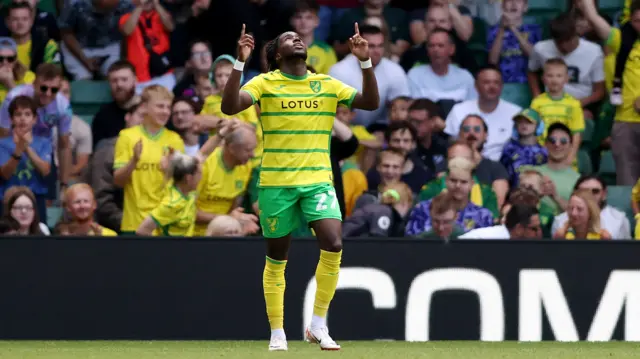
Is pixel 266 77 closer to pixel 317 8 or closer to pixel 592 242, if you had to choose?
pixel 592 242

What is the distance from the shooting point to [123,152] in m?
11.5

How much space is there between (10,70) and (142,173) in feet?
6.31

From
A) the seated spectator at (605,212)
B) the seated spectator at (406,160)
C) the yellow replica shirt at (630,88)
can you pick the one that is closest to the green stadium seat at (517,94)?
the yellow replica shirt at (630,88)

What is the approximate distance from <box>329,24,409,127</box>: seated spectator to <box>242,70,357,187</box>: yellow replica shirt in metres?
4.94

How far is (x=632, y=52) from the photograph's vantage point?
13102 mm

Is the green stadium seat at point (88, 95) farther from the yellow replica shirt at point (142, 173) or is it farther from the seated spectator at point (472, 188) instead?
the seated spectator at point (472, 188)

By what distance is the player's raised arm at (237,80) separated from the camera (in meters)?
7.39

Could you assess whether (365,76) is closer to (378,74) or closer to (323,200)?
(323,200)

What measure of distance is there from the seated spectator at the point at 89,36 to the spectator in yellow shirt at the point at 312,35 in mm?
1694

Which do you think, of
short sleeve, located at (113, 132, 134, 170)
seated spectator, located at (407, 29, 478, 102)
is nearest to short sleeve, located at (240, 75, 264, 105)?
short sleeve, located at (113, 132, 134, 170)

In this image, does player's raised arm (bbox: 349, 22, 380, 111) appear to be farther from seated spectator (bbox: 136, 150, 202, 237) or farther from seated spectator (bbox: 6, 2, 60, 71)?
seated spectator (bbox: 6, 2, 60, 71)

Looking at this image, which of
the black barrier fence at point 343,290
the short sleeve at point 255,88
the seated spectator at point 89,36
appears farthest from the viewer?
the seated spectator at point 89,36

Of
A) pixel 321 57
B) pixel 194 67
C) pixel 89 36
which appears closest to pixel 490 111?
pixel 321 57

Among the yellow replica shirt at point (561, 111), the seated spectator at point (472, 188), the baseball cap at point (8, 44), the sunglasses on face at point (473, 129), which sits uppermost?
the baseball cap at point (8, 44)
